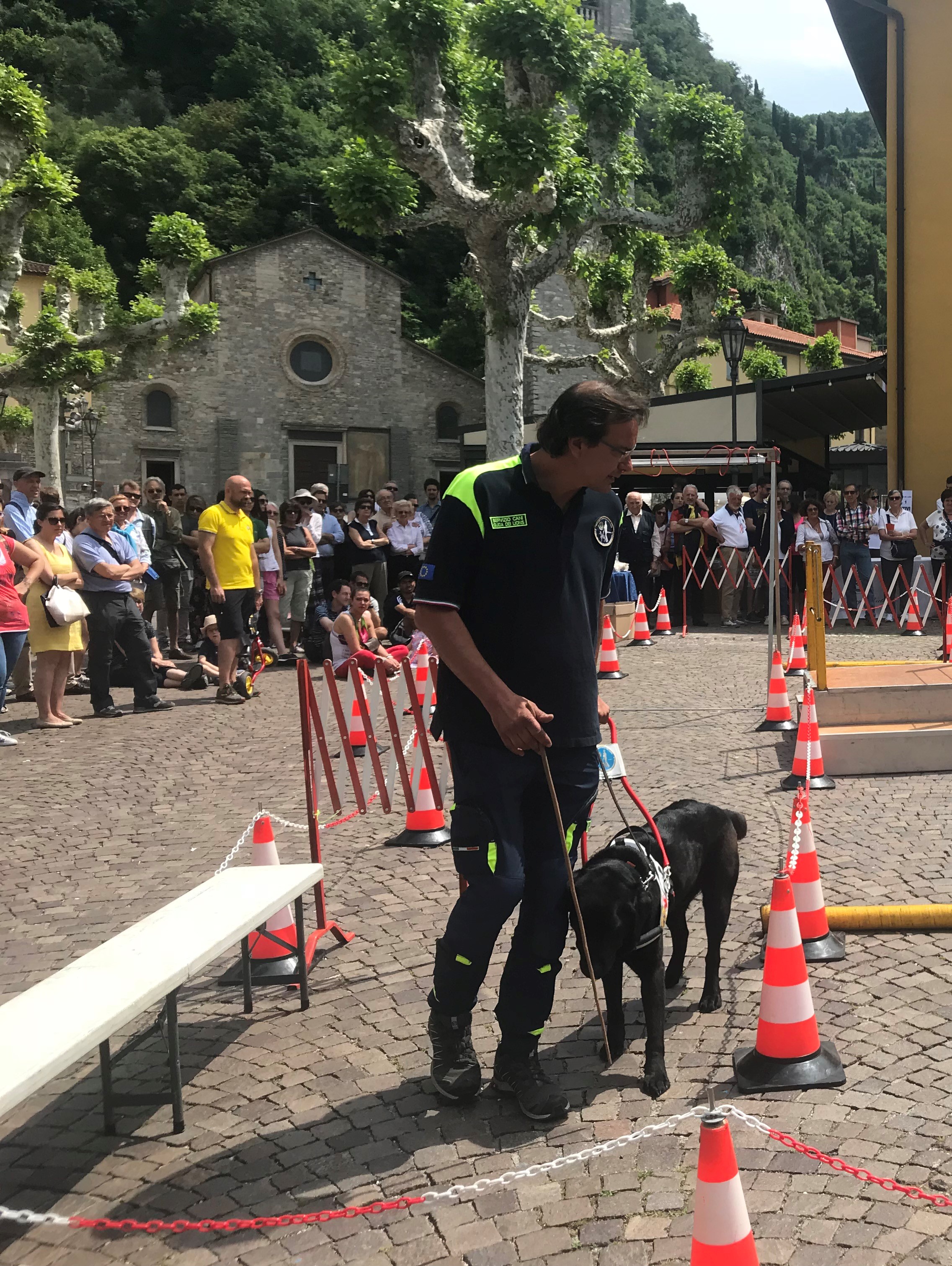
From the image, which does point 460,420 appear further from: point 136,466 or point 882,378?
point 882,378

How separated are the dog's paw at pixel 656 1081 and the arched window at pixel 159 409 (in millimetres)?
43256

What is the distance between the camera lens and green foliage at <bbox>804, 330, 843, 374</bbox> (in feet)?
190

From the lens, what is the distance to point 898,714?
8250mm

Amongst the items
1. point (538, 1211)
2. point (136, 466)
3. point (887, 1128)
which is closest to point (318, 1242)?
point (538, 1211)

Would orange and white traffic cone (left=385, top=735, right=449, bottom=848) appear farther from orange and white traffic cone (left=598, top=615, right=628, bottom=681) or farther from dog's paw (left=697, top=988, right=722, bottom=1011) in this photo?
orange and white traffic cone (left=598, top=615, right=628, bottom=681)

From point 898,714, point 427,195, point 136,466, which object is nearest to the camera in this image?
point 898,714

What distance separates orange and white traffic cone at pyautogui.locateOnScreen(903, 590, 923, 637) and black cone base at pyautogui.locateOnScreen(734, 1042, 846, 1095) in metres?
13.3

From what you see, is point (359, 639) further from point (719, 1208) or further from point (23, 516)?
point (719, 1208)

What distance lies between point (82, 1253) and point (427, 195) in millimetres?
49992

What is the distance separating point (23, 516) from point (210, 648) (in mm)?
2676

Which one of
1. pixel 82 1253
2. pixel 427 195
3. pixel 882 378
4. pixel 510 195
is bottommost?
pixel 82 1253

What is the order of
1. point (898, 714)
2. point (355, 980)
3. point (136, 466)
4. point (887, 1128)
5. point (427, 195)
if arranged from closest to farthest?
point (887, 1128) → point (355, 980) → point (898, 714) → point (136, 466) → point (427, 195)

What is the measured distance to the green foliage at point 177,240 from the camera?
1164 inches

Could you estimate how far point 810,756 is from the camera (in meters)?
7.17
